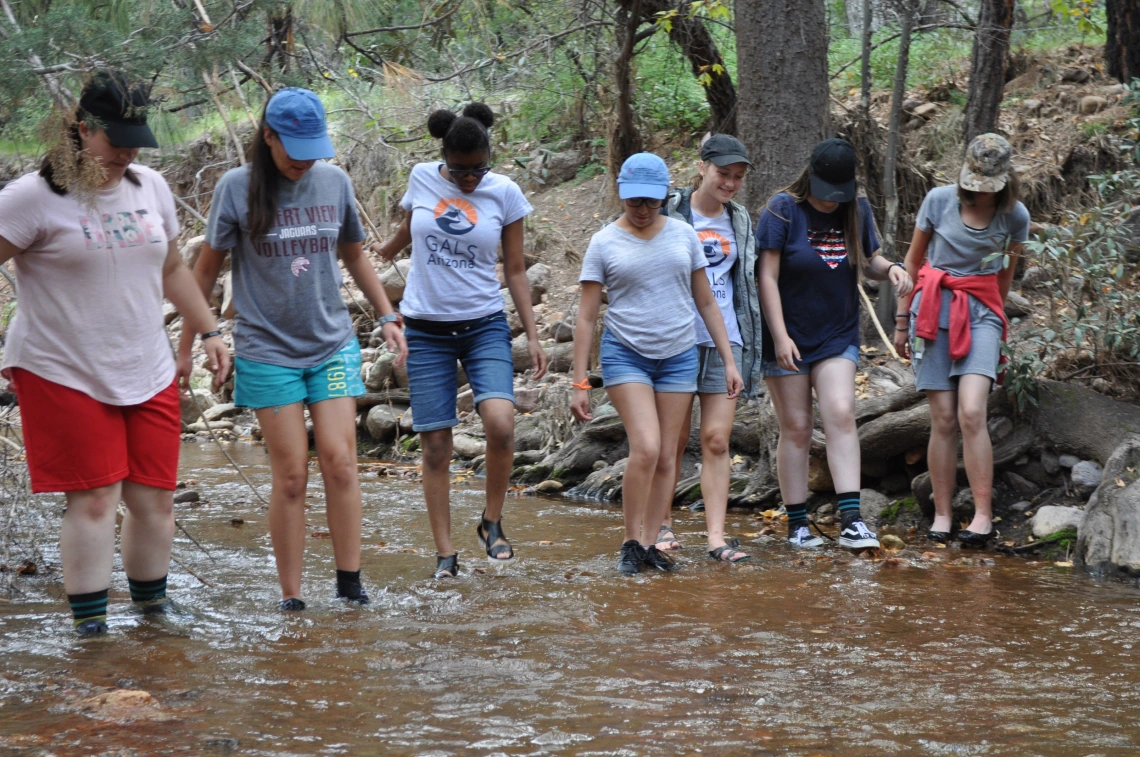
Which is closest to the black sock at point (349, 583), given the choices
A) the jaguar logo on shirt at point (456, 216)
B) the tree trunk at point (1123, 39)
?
the jaguar logo on shirt at point (456, 216)

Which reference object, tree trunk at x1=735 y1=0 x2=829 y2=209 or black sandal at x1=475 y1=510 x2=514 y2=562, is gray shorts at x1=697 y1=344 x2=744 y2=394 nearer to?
black sandal at x1=475 y1=510 x2=514 y2=562

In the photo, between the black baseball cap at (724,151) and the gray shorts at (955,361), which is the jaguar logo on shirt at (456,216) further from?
the gray shorts at (955,361)

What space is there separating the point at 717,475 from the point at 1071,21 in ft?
40.2

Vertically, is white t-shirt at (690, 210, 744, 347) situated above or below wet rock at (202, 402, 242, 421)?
above

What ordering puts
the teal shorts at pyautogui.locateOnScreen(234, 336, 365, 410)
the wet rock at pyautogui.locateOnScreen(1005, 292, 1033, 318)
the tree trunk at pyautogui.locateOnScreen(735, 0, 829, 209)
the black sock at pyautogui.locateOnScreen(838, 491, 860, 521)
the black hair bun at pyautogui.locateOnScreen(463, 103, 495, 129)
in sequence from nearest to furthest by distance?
the teal shorts at pyautogui.locateOnScreen(234, 336, 365, 410) < the black hair bun at pyautogui.locateOnScreen(463, 103, 495, 129) < the black sock at pyautogui.locateOnScreen(838, 491, 860, 521) < the tree trunk at pyautogui.locateOnScreen(735, 0, 829, 209) < the wet rock at pyautogui.locateOnScreen(1005, 292, 1033, 318)

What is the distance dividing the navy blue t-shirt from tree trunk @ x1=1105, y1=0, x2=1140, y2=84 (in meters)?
7.70

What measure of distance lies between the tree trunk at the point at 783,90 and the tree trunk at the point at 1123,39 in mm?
5293

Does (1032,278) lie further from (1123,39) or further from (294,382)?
(294,382)

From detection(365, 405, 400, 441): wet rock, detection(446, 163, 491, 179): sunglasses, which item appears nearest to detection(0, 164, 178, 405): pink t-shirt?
detection(446, 163, 491, 179): sunglasses

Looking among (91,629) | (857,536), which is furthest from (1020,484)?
(91,629)

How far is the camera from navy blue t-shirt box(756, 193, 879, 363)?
5.89 meters

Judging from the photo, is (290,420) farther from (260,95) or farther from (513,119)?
(513,119)

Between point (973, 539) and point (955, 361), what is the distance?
0.90m

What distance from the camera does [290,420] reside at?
14.2 feet
